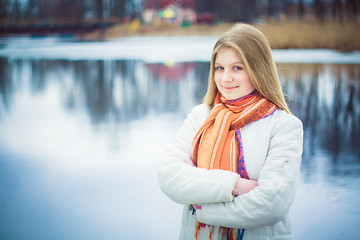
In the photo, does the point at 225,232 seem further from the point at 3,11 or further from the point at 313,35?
the point at 3,11

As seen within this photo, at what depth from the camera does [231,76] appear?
1.78 m

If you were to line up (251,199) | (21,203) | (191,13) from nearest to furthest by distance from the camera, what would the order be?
(251,199) < (21,203) < (191,13)

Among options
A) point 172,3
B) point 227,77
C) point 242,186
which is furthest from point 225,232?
point 172,3

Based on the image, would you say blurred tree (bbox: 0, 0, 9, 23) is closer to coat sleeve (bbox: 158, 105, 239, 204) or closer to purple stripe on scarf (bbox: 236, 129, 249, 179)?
coat sleeve (bbox: 158, 105, 239, 204)

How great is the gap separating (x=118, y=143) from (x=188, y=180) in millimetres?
3680

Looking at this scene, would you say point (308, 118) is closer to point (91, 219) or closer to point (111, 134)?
point (111, 134)

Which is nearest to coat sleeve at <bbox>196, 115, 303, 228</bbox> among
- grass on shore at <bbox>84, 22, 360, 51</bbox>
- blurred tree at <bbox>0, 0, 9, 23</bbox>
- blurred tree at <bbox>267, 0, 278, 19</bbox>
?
grass on shore at <bbox>84, 22, 360, 51</bbox>

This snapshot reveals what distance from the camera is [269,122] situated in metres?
1.75

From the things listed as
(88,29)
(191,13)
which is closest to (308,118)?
(88,29)

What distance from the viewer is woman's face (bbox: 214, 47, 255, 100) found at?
1.76m

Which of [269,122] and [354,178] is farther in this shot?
[354,178]

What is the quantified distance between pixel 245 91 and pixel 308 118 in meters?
4.95

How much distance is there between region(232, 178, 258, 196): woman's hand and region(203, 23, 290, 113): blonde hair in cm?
37

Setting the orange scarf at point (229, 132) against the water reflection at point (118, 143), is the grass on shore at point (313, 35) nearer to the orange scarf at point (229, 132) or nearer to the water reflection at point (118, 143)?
the water reflection at point (118, 143)
